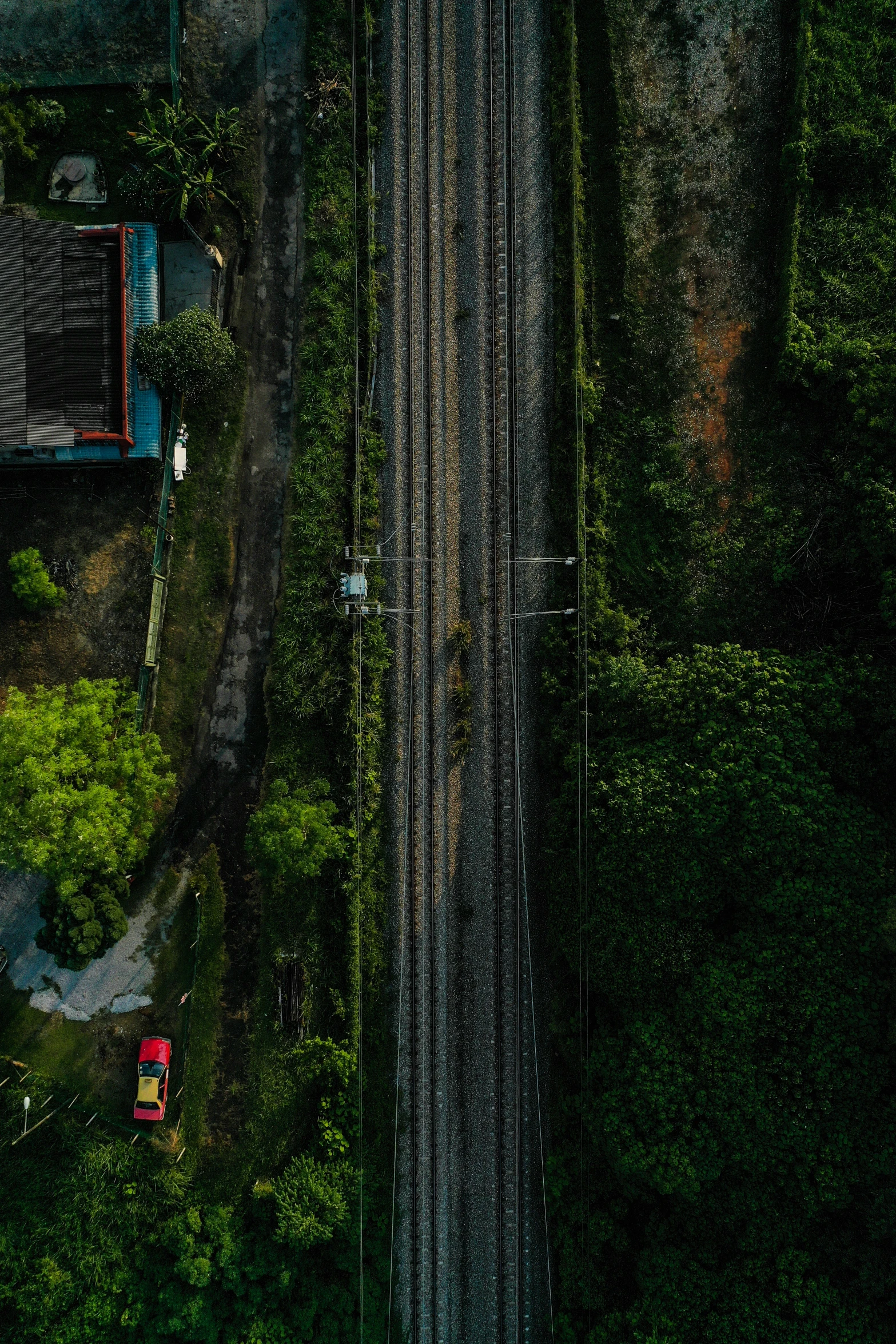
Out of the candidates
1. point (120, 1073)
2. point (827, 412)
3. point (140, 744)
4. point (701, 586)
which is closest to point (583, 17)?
point (827, 412)

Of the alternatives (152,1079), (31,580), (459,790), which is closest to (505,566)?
(459,790)

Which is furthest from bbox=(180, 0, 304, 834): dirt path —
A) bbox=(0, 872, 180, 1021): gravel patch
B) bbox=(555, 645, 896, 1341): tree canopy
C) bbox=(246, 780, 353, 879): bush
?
bbox=(555, 645, 896, 1341): tree canopy

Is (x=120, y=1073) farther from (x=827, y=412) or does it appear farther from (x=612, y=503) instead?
(x=827, y=412)

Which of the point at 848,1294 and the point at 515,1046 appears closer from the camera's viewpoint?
the point at 848,1294

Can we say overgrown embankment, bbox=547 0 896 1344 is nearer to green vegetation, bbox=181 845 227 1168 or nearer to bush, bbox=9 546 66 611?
green vegetation, bbox=181 845 227 1168

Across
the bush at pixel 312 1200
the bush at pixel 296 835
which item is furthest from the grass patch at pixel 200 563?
the bush at pixel 312 1200

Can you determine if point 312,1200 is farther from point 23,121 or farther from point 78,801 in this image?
point 23,121
